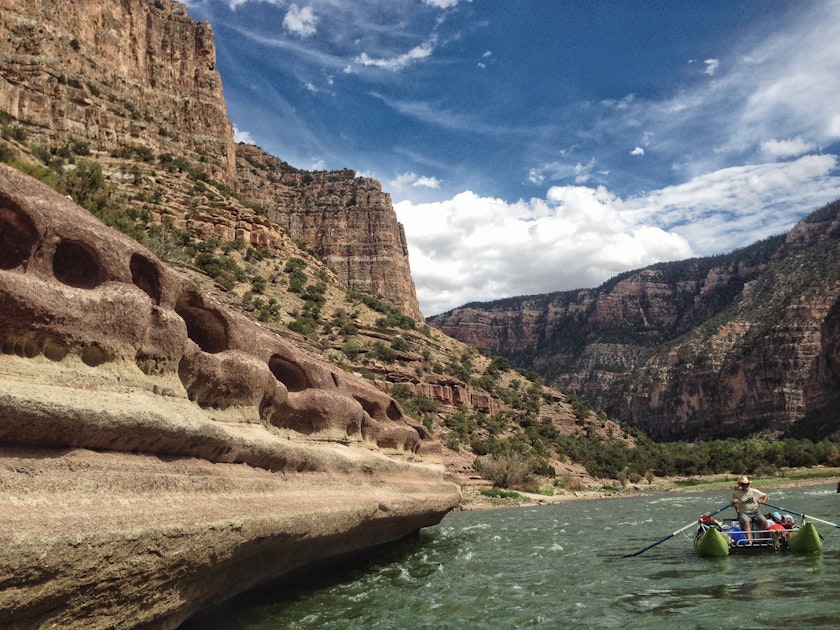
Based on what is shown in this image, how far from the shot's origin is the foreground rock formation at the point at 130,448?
4.41 meters

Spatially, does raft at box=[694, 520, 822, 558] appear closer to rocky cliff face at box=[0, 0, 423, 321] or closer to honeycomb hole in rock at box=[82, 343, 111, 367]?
honeycomb hole in rock at box=[82, 343, 111, 367]

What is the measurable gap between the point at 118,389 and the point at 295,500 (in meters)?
2.70

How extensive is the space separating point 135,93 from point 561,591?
6243 centimetres

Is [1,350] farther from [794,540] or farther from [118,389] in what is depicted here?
[794,540]

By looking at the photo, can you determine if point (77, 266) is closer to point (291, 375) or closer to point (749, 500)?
point (291, 375)

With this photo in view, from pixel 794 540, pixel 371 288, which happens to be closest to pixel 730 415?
pixel 371 288

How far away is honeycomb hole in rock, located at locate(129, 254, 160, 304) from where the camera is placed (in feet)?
23.9

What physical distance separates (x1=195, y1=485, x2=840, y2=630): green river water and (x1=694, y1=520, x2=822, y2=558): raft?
218mm

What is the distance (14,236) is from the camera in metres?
5.91

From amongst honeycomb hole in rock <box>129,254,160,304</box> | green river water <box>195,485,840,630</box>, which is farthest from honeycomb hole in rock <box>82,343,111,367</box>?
green river water <box>195,485,840,630</box>

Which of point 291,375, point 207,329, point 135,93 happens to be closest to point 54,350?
point 207,329

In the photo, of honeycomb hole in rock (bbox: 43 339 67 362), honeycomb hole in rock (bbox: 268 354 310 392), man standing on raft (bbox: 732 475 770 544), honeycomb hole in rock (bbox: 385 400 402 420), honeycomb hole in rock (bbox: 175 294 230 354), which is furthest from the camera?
honeycomb hole in rock (bbox: 385 400 402 420)

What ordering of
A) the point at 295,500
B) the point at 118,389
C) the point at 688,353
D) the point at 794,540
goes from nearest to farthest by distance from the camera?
the point at 118,389
the point at 295,500
the point at 794,540
the point at 688,353

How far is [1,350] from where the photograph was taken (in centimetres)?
531
